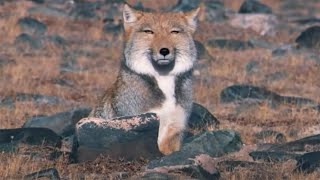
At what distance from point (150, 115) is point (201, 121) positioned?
3334 mm

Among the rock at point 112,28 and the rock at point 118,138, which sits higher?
the rock at point 112,28

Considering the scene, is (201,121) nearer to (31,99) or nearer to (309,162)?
(309,162)

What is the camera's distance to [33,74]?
733 inches

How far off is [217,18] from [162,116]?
20406 millimetres

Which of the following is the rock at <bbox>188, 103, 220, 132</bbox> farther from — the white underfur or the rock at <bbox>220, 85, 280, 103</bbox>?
the white underfur

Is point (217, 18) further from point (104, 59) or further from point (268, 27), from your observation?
point (104, 59)

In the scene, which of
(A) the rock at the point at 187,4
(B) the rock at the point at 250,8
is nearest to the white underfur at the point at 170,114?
(A) the rock at the point at 187,4

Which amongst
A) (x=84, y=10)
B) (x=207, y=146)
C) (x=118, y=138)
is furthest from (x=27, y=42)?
(x=118, y=138)

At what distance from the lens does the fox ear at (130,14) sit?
10.4 metres

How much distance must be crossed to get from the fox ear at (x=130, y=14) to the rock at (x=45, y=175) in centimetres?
205

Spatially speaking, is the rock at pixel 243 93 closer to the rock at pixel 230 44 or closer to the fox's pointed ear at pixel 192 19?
the fox's pointed ear at pixel 192 19

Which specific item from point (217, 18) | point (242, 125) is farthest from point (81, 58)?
point (217, 18)

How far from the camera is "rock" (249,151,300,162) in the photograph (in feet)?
35.1

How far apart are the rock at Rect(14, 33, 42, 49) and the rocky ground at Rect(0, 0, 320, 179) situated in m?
0.02
